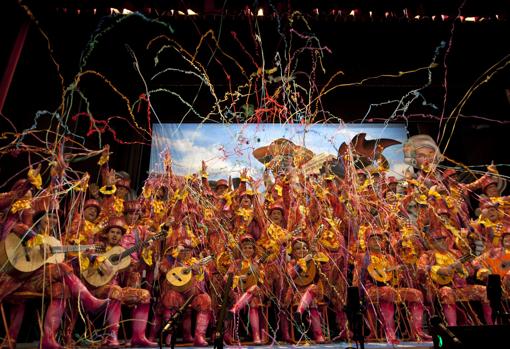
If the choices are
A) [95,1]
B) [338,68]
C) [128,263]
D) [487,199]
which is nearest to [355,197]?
[487,199]

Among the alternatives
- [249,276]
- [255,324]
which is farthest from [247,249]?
[255,324]

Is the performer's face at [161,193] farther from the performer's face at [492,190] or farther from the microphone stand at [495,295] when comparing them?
the performer's face at [492,190]

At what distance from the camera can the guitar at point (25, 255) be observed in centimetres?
Result: 331

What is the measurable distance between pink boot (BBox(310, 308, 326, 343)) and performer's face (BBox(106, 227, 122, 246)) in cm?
224

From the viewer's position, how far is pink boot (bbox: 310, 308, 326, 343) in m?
3.84

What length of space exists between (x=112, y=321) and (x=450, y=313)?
350cm

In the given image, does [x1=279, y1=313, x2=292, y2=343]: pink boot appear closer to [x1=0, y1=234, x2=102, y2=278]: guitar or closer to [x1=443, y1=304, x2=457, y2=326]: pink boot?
[x1=443, y1=304, x2=457, y2=326]: pink boot

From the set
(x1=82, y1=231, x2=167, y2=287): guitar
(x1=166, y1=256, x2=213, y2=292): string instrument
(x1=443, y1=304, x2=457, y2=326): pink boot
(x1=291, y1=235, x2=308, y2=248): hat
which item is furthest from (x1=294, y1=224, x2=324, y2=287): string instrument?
(x1=82, y1=231, x2=167, y2=287): guitar

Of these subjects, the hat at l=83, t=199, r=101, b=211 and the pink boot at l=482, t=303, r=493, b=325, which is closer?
the pink boot at l=482, t=303, r=493, b=325

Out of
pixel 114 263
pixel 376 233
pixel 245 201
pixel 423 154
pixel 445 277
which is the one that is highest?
pixel 423 154

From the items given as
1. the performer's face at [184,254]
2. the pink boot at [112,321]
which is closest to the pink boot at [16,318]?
the pink boot at [112,321]

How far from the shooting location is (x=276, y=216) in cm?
484

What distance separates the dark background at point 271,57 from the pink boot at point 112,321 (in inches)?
112

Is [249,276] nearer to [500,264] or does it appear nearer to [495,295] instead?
[495,295]
